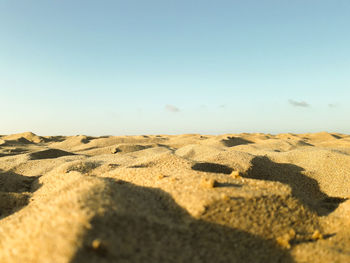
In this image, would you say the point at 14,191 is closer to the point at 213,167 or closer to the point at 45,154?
the point at 213,167

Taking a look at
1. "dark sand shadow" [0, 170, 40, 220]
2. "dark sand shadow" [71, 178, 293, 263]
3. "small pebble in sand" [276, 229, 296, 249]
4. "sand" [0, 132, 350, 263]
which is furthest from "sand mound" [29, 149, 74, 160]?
"small pebble in sand" [276, 229, 296, 249]

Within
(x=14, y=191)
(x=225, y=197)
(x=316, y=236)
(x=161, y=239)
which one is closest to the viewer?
(x=161, y=239)

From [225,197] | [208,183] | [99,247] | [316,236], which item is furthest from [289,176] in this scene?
[99,247]

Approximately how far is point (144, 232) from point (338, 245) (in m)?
1.66

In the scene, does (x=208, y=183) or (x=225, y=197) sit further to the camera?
(x=208, y=183)

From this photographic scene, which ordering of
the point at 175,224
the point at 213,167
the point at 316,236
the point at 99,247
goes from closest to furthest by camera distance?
the point at 99,247, the point at 175,224, the point at 316,236, the point at 213,167

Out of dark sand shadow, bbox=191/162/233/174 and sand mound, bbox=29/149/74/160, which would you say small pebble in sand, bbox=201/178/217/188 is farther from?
sand mound, bbox=29/149/74/160

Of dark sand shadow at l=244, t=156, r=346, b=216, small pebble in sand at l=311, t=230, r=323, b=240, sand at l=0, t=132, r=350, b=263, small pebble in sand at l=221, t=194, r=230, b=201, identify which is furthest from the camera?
dark sand shadow at l=244, t=156, r=346, b=216

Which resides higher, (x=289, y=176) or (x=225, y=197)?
(x=225, y=197)

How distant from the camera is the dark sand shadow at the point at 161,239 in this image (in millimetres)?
1584

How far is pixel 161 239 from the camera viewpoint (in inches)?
72.6

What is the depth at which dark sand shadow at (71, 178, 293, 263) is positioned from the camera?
1.58m

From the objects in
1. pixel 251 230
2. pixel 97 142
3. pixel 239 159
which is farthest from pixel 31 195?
pixel 97 142

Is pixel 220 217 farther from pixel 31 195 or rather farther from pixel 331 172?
pixel 331 172
